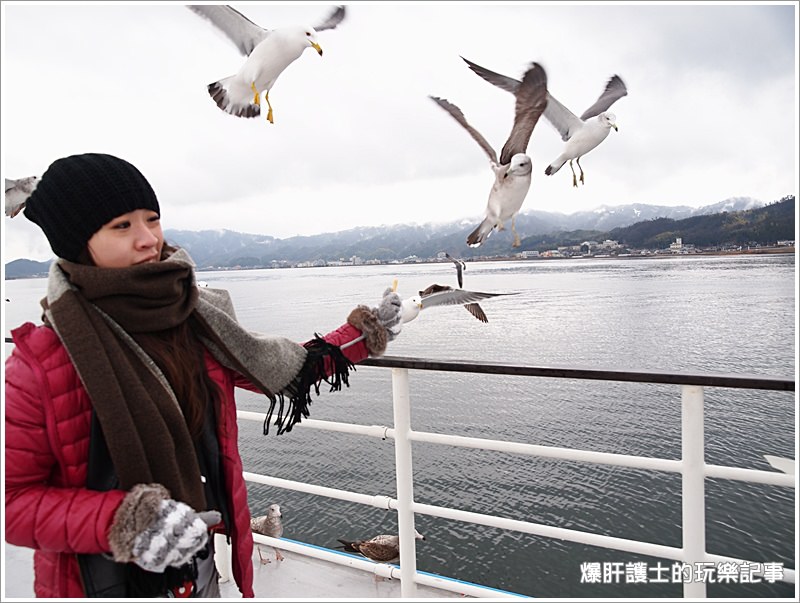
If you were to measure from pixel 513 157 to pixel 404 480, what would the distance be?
1067mm

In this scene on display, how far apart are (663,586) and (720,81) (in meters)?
5.78

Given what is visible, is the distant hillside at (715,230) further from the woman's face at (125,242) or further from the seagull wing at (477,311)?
the woman's face at (125,242)

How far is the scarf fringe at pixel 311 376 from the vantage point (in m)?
1.31

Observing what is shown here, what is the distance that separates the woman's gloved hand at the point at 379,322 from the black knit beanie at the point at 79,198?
0.63m

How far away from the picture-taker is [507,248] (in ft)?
5.30

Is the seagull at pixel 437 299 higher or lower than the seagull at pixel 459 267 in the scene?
lower

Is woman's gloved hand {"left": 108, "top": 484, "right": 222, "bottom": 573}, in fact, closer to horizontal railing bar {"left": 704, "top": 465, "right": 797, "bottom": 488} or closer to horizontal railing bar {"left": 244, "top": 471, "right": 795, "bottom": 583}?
horizontal railing bar {"left": 244, "top": 471, "right": 795, "bottom": 583}

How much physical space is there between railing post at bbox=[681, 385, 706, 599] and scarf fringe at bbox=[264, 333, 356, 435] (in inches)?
33.1

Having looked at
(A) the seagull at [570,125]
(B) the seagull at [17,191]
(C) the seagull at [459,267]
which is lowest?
(C) the seagull at [459,267]

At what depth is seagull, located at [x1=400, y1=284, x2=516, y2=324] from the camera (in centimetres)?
146

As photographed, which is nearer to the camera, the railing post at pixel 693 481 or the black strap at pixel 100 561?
the black strap at pixel 100 561

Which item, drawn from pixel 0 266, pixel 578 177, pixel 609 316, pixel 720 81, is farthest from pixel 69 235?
pixel 609 316

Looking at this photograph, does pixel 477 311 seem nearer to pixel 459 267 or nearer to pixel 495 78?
pixel 459 267

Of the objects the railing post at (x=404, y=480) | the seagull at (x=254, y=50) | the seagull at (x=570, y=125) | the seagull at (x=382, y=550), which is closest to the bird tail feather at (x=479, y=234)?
the seagull at (x=570, y=125)
